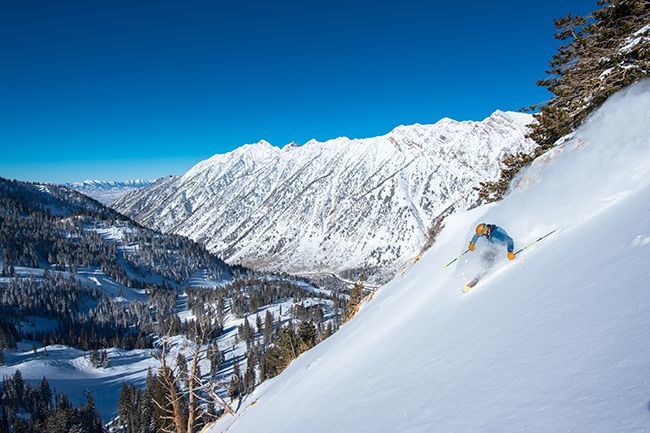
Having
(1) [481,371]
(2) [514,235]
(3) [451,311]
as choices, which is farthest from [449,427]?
(2) [514,235]

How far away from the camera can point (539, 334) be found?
4.95 m

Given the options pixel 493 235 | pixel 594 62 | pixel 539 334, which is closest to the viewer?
pixel 539 334

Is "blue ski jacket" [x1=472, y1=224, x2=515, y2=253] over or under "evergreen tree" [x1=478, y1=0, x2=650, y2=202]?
under

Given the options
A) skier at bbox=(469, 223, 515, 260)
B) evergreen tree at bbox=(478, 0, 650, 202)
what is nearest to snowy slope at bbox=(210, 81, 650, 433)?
skier at bbox=(469, 223, 515, 260)

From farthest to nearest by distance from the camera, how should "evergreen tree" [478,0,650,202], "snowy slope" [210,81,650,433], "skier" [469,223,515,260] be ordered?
"evergreen tree" [478,0,650,202] → "skier" [469,223,515,260] → "snowy slope" [210,81,650,433]

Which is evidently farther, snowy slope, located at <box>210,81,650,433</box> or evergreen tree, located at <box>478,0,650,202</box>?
evergreen tree, located at <box>478,0,650,202</box>

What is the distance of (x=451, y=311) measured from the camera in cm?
946

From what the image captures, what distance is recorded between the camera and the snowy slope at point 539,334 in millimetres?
3369

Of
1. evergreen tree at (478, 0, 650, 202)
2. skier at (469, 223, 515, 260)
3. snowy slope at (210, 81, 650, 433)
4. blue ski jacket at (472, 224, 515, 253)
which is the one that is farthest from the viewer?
evergreen tree at (478, 0, 650, 202)

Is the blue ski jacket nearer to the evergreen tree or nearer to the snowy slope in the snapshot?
the snowy slope

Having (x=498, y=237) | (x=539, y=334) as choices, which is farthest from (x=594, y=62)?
(x=539, y=334)

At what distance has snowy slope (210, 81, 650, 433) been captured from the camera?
3.37 metres

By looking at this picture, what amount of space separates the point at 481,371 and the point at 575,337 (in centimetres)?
117

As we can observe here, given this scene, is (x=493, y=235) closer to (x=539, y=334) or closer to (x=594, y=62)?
(x=539, y=334)
